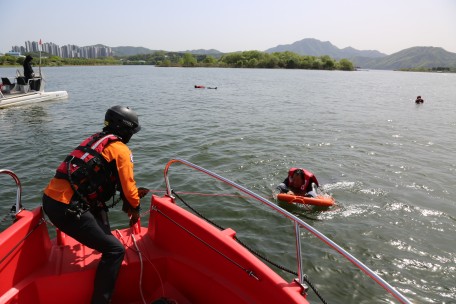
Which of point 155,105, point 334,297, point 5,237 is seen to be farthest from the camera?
point 155,105

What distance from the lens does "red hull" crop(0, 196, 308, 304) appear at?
2643mm

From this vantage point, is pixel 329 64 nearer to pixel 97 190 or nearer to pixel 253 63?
pixel 253 63

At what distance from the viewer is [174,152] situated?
410 inches

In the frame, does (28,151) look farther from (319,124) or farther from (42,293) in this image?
(319,124)

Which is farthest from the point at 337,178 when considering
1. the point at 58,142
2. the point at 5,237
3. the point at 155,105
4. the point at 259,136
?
the point at 155,105

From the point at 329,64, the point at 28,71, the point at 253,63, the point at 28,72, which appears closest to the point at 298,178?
the point at 28,71

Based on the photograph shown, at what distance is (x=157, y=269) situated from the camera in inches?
135

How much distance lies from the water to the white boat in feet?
4.02

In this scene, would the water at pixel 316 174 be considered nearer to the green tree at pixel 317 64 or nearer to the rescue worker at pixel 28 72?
the rescue worker at pixel 28 72

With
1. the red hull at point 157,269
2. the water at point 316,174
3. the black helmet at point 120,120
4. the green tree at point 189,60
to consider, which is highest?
the green tree at point 189,60

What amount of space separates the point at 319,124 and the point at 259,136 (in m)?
5.22

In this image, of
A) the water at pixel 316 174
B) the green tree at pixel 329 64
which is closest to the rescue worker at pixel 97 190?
the water at pixel 316 174

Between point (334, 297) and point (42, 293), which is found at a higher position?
point (42, 293)

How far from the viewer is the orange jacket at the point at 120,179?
2580 millimetres
